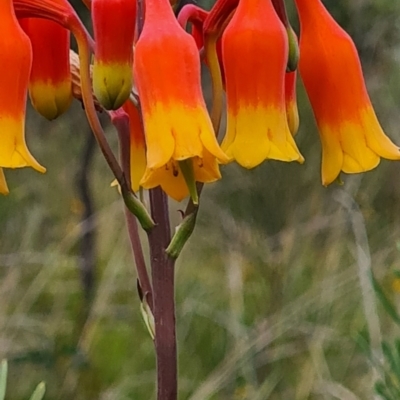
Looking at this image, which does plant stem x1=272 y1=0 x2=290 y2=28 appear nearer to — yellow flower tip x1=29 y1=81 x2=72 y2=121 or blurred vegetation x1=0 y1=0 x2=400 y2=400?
yellow flower tip x1=29 y1=81 x2=72 y2=121

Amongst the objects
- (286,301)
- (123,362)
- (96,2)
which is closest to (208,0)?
(286,301)

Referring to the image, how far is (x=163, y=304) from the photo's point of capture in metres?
0.70

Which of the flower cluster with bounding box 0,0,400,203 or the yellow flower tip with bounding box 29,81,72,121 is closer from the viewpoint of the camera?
the flower cluster with bounding box 0,0,400,203

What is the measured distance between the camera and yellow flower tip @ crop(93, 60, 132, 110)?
2.05 ft

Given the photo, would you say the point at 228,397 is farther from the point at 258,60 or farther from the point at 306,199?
the point at 258,60

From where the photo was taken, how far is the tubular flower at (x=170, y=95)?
61cm

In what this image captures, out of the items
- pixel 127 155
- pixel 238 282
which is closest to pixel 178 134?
pixel 127 155

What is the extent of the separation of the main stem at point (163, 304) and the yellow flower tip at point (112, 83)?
12cm

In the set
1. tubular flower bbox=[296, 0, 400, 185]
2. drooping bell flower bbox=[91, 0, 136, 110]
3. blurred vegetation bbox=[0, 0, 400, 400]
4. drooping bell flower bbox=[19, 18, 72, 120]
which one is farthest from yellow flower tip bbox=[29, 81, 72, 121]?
blurred vegetation bbox=[0, 0, 400, 400]

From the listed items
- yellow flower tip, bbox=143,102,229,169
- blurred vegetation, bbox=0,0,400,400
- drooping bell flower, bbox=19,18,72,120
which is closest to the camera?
yellow flower tip, bbox=143,102,229,169

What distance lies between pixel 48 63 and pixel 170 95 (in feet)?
0.60

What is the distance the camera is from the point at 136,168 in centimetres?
82

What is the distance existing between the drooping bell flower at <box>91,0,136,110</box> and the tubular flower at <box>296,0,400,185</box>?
0.16 meters

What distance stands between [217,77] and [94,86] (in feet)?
0.40
